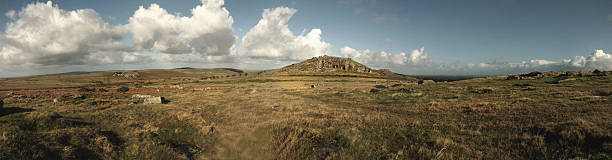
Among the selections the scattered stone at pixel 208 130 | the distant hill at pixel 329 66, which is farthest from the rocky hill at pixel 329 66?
the scattered stone at pixel 208 130

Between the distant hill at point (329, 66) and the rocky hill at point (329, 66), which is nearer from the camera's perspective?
the distant hill at point (329, 66)

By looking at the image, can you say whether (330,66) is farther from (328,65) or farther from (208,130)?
(208,130)

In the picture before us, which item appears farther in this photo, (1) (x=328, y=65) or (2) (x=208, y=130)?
(1) (x=328, y=65)

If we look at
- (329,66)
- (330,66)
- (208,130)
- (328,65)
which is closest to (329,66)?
(329,66)

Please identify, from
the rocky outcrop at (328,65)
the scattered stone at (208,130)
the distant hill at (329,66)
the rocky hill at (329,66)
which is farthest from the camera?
the rocky outcrop at (328,65)

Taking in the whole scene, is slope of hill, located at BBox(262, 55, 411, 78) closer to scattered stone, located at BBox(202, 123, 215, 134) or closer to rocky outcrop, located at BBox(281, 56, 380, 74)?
rocky outcrop, located at BBox(281, 56, 380, 74)

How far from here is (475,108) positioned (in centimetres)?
1566

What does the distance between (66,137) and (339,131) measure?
1225cm

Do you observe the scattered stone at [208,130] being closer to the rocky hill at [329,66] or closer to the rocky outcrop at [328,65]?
the rocky outcrop at [328,65]

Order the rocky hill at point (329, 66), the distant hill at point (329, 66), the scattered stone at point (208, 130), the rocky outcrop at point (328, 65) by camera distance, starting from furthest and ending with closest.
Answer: the rocky outcrop at point (328, 65)
the rocky hill at point (329, 66)
the distant hill at point (329, 66)
the scattered stone at point (208, 130)

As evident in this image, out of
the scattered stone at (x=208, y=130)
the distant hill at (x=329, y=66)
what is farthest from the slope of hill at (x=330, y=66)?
the scattered stone at (x=208, y=130)

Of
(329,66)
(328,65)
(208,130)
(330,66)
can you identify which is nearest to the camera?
(208,130)

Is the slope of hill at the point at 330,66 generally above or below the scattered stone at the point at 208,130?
above

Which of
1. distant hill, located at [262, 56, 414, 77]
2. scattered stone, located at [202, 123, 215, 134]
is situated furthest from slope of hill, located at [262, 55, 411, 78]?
scattered stone, located at [202, 123, 215, 134]
